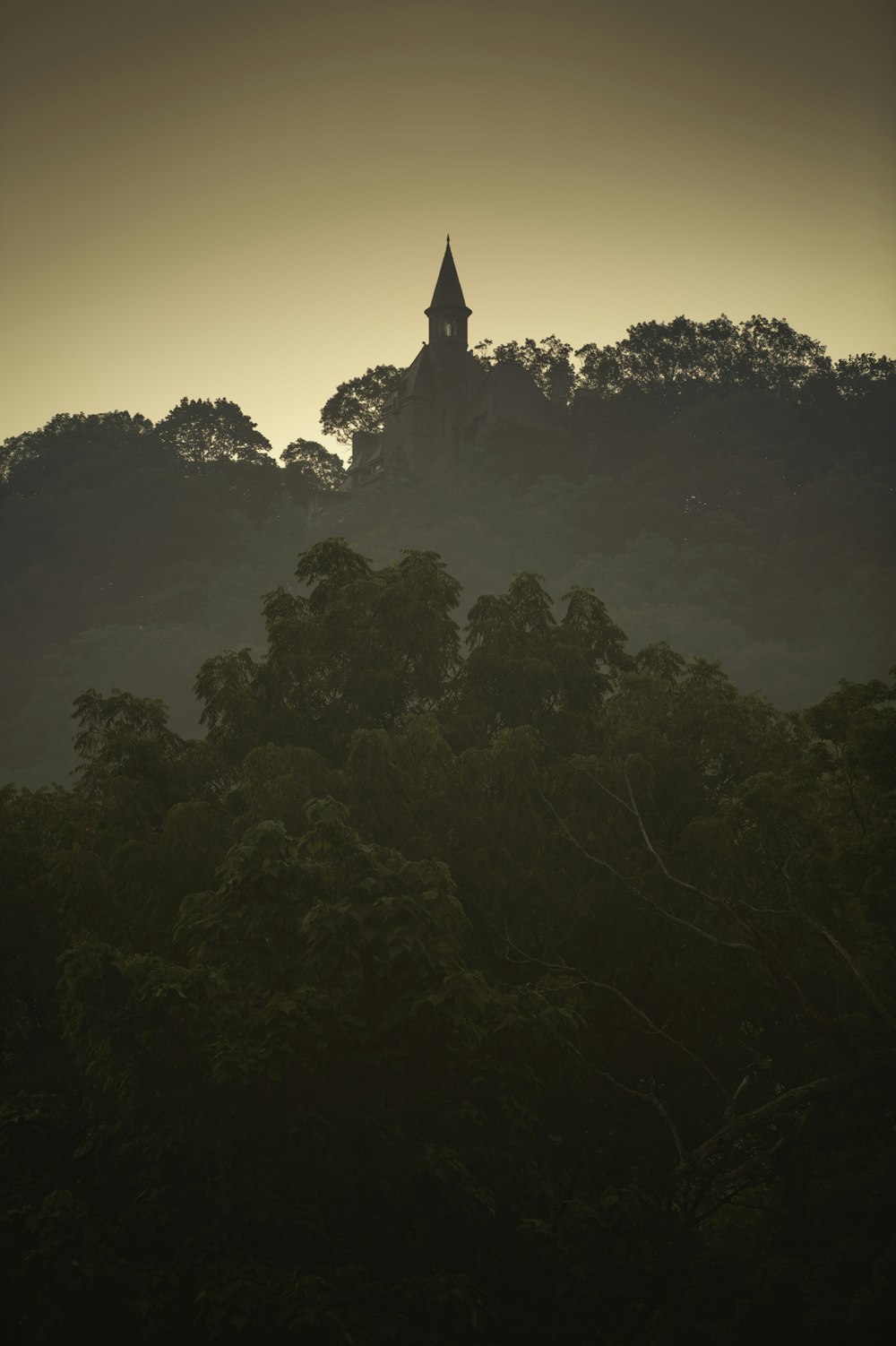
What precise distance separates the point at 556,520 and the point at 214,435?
27147mm

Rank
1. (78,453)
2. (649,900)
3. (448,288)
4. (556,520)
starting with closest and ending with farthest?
1. (649,900)
2. (556,520)
3. (448,288)
4. (78,453)

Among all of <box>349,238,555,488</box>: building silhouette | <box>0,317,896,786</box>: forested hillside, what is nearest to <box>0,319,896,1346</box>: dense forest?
<box>0,317,896,786</box>: forested hillside

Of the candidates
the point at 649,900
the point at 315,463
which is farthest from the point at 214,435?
the point at 649,900

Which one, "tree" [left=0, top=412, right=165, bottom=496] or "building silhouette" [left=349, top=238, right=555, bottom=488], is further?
"tree" [left=0, top=412, right=165, bottom=496]

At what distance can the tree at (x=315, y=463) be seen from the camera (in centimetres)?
8000

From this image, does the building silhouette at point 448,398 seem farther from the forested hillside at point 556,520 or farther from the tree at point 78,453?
the tree at point 78,453

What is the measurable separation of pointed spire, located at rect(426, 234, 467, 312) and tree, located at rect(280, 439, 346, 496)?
50.2ft

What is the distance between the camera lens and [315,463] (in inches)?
3275

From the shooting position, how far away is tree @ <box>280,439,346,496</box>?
3150 inches

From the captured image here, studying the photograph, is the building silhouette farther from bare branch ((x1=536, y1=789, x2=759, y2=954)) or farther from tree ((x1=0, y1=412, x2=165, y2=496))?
bare branch ((x1=536, y1=789, x2=759, y2=954))

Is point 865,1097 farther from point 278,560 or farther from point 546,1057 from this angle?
point 278,560

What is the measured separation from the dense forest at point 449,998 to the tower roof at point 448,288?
56376 millimetres

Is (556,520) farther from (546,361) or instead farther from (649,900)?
(649,900)

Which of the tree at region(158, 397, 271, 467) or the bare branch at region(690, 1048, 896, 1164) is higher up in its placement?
the tree at region(158, 397, 271, 467)
